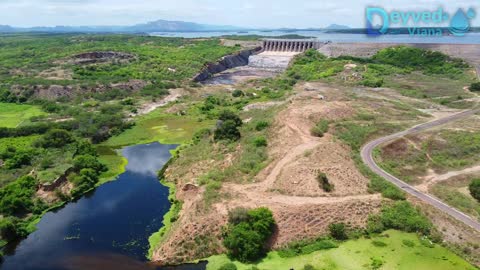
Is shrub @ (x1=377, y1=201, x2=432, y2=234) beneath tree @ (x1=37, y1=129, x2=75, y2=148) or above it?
beneath

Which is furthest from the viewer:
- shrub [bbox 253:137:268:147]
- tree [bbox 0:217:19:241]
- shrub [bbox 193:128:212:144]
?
shrub [bbox 193:128:212:144]

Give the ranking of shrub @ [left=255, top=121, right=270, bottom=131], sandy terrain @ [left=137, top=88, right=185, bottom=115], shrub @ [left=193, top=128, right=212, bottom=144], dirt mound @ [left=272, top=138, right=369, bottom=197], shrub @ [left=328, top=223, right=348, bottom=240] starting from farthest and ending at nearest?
sandy terrain @ [left=137, top=88, right=185, bottom=115] → shrub @ [left=193, top=128, right=212, bottom=144] → shrub @ [left=255, top=121, right=270, bottom=131] → dirt mound @ [left=272, top=138, right=369, bottom=197] → shrub @ [left=328, top=223, right=348, bottom=240]

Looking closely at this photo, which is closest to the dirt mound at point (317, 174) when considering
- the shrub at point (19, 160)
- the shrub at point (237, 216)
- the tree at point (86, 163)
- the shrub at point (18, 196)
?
the shrub at point (237, 216)

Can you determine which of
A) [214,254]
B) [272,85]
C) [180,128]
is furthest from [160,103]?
[214,254]

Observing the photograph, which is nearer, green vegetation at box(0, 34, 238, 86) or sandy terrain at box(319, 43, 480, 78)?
green vegetation at box(0, 34, 238, 86)

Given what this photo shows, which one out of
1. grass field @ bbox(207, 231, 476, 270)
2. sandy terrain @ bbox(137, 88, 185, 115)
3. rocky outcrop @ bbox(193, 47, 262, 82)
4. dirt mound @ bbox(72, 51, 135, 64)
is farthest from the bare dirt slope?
dirt mound @ bbox(72, 51, 135, 64)

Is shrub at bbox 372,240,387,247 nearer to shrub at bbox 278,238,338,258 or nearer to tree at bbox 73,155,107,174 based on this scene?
shrub at bbox 278,238,338,258

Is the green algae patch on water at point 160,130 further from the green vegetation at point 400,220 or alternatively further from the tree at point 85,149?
the green vegetation at point 400,220
